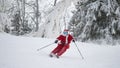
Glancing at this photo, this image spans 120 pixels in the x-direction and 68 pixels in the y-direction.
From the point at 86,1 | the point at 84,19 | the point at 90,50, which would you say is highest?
the point at 86,1

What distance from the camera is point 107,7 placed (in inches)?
511

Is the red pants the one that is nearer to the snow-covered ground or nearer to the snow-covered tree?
the snow-covered ground

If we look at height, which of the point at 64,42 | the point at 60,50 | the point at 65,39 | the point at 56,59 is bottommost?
the point at 56,59

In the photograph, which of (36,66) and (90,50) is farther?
(90,50)

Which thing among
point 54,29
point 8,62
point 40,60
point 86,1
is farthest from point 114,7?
point 8,62

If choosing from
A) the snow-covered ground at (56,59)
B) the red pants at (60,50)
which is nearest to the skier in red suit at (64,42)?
the red pants at (60,50)

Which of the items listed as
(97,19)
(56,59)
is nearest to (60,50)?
(56,59)

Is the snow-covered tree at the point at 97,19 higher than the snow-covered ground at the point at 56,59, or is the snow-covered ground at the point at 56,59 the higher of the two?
the snow-covered tree at the point at 97,19

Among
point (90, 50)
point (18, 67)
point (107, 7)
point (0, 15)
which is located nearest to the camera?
A: point (18, 67)

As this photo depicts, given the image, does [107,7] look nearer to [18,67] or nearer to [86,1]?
[86,1]

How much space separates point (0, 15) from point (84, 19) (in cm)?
564

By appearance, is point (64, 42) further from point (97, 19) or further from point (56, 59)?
point (97, 19)

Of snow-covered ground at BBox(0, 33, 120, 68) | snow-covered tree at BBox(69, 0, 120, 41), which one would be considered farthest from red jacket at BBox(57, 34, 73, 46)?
snow-covered tree at BBox(69, 0, 120, 41)

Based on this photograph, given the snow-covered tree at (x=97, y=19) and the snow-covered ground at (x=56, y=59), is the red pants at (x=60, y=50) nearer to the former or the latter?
the snow-covered ground at (x=56, y=59)
